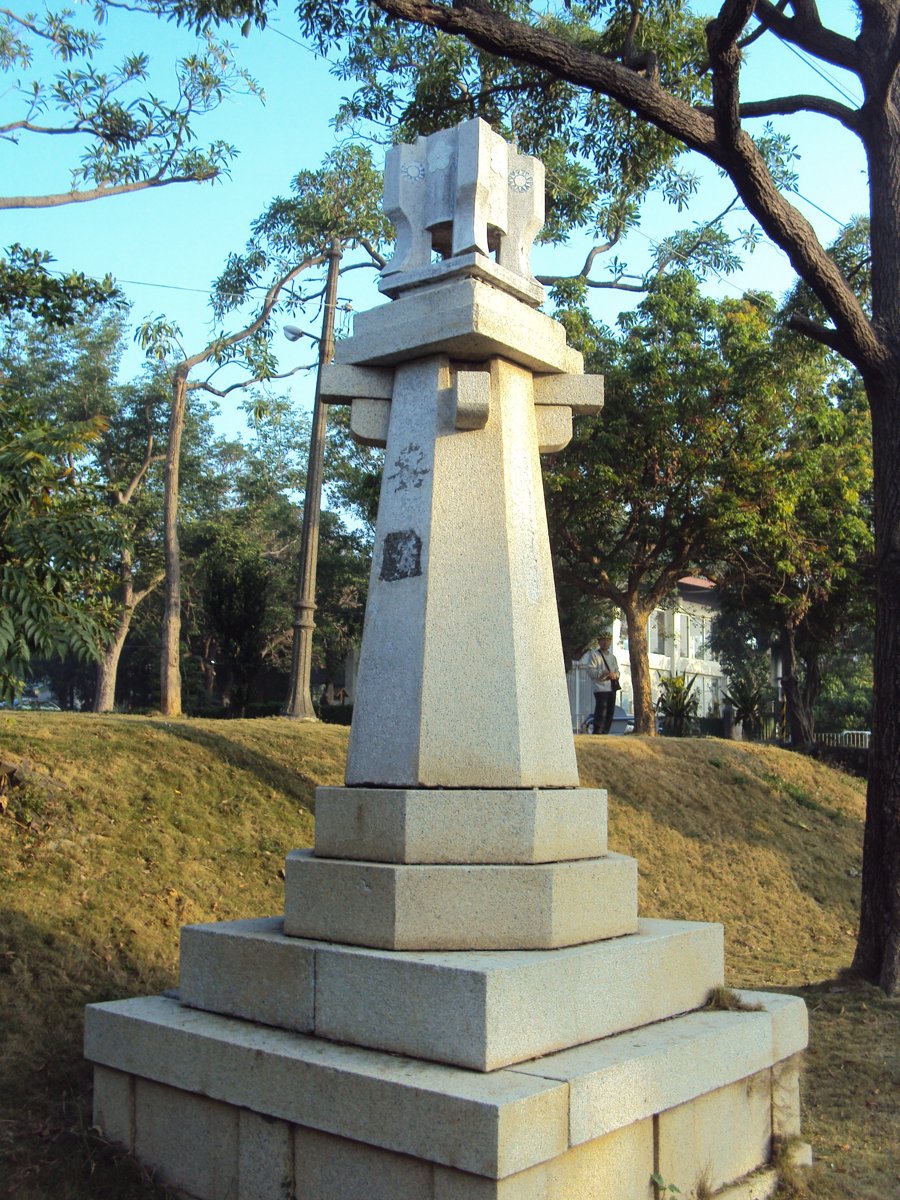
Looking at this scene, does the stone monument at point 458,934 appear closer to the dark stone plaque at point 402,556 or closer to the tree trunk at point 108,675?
the dark stone plaque at point 402,556

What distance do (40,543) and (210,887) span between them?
319cm

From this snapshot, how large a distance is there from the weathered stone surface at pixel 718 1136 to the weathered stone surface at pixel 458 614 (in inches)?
53.2

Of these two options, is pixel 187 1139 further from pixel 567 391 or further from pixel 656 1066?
pixel 567 391

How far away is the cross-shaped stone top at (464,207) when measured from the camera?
4855 mm

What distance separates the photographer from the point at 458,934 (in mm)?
4102

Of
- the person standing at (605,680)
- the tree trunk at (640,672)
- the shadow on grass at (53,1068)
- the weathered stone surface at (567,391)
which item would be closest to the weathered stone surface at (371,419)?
the weathered stone surface at (567,391)

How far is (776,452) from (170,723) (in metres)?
13.3

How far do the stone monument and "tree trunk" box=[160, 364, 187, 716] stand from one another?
11.9 metres

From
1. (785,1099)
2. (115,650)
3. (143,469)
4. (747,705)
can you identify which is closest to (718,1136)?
(785,1099)

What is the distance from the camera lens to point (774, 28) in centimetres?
916

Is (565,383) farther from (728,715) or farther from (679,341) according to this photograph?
(728,715)

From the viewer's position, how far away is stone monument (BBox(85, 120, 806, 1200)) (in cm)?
366

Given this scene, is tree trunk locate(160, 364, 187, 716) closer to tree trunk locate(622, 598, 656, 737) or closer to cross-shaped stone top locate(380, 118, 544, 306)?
tree trunk locate(622, 598, 656, 737)

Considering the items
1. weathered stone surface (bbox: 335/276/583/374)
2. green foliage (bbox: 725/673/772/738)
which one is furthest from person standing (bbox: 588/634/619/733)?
weathered stone surface (bbox: 335/276/583/374)
